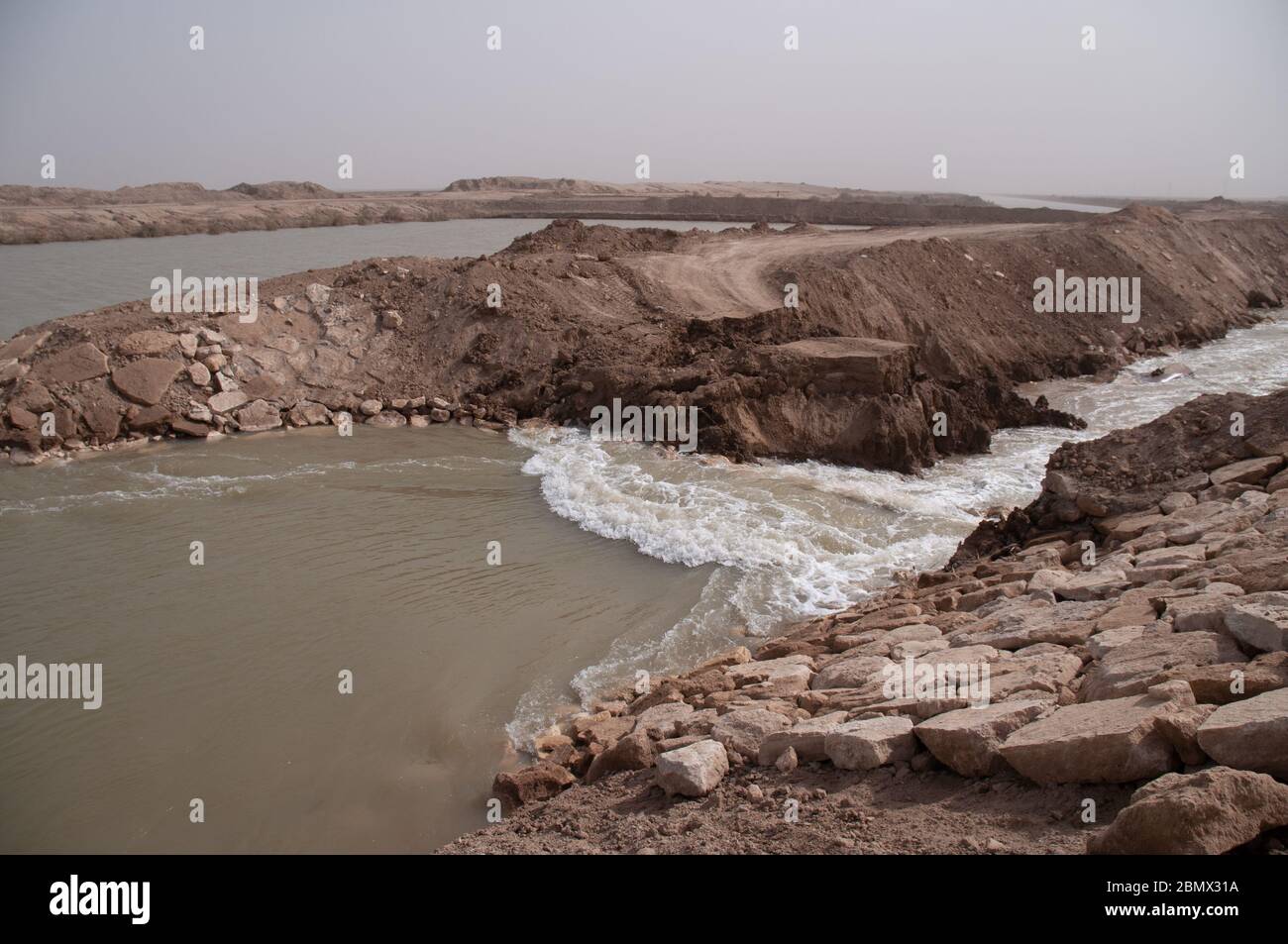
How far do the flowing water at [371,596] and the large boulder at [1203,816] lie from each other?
4020 millimetres

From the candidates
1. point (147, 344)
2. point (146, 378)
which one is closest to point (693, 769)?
point (146, 378)

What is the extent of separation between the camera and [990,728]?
14.6 feet

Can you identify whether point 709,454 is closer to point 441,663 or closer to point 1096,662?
point 441,663

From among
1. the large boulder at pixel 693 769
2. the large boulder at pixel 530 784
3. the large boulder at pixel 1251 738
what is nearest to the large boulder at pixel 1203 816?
the large boulder at pixel 1251 738

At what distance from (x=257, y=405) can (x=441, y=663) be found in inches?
380

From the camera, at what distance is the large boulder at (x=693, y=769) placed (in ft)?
16.1

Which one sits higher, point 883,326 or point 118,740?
point 883,326

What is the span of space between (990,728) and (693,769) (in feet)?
5.32

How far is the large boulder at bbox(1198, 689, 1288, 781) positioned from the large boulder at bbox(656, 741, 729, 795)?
95.9 inches

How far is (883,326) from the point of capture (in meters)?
19.2

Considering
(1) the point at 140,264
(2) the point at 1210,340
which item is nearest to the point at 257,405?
(1) the point at 140,264

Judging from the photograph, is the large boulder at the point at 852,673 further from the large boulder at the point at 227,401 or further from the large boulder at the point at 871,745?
the large boulder at the point at 227,401

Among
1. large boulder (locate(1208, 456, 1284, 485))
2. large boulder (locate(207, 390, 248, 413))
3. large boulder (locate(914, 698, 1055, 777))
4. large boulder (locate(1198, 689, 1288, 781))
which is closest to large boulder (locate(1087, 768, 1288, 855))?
large boulder (locate(1198, 689, 1288, 781))

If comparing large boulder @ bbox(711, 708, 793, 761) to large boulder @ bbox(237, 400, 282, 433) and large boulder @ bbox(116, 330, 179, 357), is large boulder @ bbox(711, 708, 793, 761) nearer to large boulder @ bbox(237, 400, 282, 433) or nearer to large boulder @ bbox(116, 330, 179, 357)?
large boulder @ bbox(237, 400, 282, 433)
